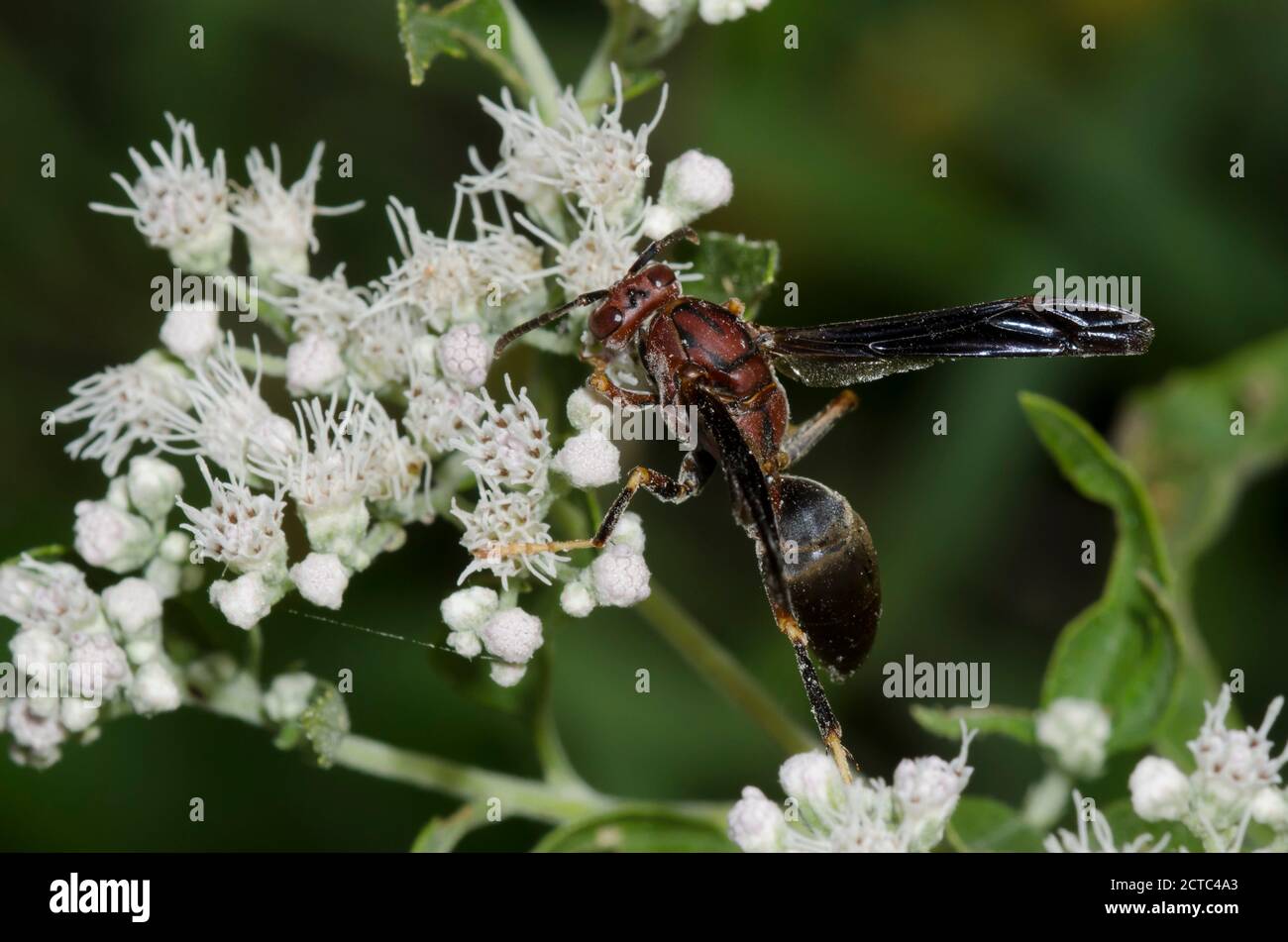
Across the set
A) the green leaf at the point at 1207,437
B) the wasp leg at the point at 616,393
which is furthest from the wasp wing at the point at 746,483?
the green leaf at the point at 1207,437

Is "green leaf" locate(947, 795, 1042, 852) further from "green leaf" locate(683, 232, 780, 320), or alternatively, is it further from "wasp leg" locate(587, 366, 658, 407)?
"green leaf" locate(683, 232, 780, 320)

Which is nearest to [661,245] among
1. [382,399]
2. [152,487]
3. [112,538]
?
[382,399]

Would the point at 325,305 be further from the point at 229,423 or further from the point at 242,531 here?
the point at 242,531

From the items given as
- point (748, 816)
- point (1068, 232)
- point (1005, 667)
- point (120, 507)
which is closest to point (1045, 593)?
point (1005, 667)

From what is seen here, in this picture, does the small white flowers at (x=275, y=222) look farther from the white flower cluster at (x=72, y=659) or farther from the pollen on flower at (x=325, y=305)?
the white flower cluster at (x=72, y=659)

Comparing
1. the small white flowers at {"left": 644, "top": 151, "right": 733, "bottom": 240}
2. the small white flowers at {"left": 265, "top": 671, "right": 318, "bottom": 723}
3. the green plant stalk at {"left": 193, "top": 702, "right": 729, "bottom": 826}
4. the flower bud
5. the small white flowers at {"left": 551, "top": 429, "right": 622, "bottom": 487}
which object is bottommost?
the green plant stalk at {"left": 193, "top": 702, "right": 729, "bottom": 826}

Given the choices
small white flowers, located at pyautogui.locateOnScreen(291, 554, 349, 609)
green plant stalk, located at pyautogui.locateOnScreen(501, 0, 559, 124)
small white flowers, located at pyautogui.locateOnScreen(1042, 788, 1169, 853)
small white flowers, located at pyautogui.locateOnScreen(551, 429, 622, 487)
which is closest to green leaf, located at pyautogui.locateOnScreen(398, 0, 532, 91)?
green plant stalk, located at pyautogui.locateOnScreen(501, 0, 559, 124)
